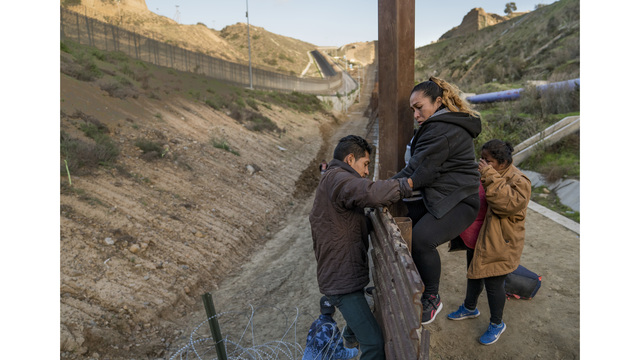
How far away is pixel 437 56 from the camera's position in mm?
65938

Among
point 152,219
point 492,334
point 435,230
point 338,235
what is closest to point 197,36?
point 152,219

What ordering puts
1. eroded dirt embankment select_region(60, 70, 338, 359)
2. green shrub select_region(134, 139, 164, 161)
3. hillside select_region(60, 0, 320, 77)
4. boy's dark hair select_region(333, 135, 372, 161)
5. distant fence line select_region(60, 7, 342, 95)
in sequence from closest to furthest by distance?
1. boy's dark hair select_region(333, 135, 372, 161)
2. eroded dirt embankment select_region(60, 70, 338, 359)
3. green shrub select_region(134, 139, 164, 161)
4. distant fence line select_region(60, 7, 342, 95)
5. hillside select_region(60, 0, 320, 77)

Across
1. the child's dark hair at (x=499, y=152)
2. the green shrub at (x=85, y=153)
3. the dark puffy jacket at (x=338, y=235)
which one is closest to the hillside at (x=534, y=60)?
the child's dark hair at (x=499, y=152)

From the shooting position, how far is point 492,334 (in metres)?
3.08

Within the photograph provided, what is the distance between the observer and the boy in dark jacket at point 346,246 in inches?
101

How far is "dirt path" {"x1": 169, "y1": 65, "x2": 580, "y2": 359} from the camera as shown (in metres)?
3.11

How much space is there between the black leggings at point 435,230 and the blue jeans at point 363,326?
1.80ft

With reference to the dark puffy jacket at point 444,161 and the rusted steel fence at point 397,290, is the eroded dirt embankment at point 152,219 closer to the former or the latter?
the rusted steel fence at point 397,290

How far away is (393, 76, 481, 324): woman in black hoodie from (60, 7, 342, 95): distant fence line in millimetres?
20435

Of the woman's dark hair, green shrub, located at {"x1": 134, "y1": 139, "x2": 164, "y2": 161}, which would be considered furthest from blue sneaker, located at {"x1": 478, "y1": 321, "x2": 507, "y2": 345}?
green shrub, located at {"x1": 134, "y1": 139, "x2": 164, "y2": 161}

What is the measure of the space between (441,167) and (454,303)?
1.99 metres

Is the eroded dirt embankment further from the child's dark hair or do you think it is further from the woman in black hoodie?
the child's dark hair

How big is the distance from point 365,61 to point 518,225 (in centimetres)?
11325

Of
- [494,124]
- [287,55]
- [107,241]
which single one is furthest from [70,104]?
[287,55]
